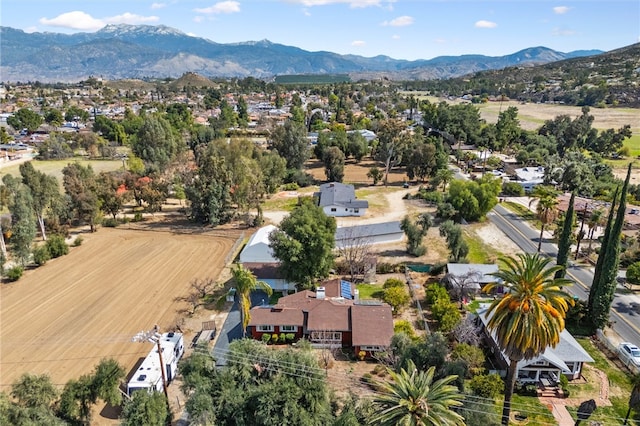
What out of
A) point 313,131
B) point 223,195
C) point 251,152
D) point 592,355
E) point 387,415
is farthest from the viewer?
point 313,131

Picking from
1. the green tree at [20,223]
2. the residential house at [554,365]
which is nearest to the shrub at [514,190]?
the residential house at [554,365]

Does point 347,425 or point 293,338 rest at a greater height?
point 347,425

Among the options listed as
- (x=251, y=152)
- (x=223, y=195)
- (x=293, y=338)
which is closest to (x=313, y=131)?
(x=251, y=152)

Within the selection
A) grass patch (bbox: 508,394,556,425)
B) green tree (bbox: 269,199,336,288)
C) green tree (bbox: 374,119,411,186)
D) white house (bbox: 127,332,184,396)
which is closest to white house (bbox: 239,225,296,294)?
green tree (bbox: 269,199,336,288)

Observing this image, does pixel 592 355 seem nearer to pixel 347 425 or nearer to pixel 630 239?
pixel 347 425

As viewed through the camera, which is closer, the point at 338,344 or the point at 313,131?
the point at 338,344

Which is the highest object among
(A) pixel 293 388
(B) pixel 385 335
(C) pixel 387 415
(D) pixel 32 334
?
(C) pixel 387 415

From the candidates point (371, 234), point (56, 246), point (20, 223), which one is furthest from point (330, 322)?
point (20, 223)
